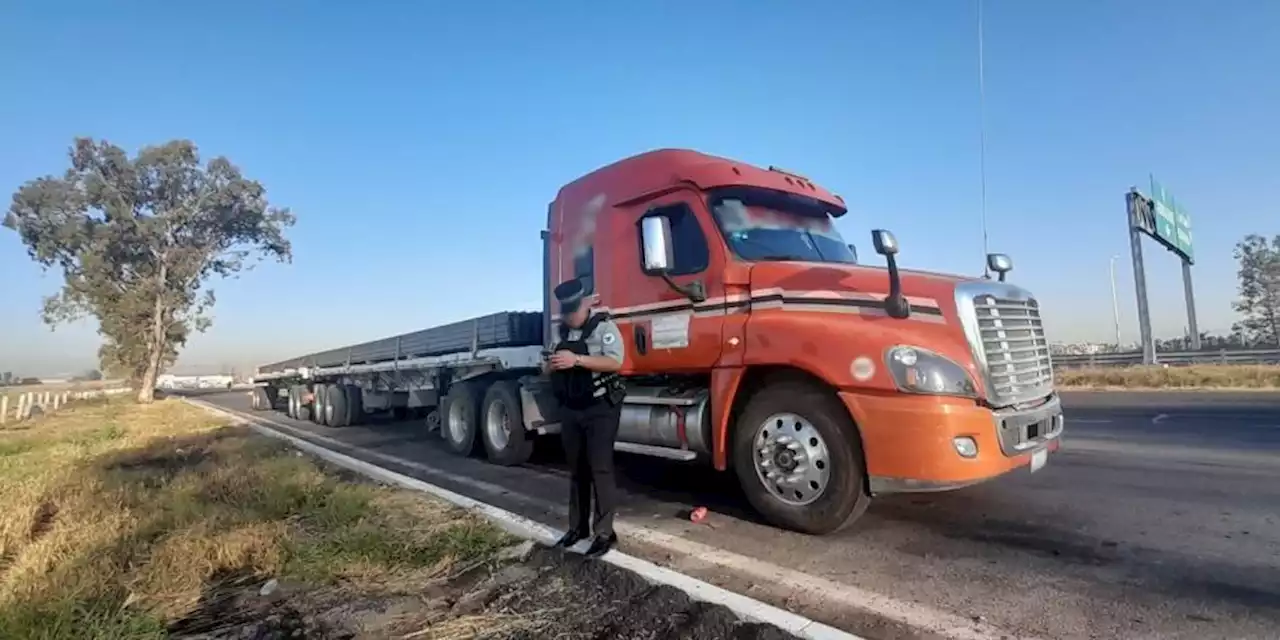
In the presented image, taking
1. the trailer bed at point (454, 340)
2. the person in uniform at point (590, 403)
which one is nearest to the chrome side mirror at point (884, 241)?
the person in uniform at point (590, 403)

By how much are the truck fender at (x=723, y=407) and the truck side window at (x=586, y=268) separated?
1.95 metres

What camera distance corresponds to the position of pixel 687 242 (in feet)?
18.4

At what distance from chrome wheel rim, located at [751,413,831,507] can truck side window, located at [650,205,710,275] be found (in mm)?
1401

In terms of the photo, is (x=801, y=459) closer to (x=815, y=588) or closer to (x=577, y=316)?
(x=815, y=588)

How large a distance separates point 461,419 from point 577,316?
17.5 ft

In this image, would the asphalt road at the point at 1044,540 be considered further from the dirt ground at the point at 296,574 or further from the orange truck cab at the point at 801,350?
the dirt ground at the point at 296,574

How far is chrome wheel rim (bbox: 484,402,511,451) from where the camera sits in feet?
26.6

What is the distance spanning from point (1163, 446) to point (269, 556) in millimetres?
8829

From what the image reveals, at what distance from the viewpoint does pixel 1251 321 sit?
4525cm

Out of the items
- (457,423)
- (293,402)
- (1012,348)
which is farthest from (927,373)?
(293,402)

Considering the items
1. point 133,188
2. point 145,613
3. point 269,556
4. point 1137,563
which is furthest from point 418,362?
point 133,188

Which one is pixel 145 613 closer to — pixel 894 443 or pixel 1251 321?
pixel 894 443

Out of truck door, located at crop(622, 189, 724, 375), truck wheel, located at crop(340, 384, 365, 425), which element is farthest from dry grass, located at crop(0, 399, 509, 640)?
truck wheel, located at crop(340, 384, 365, 425)

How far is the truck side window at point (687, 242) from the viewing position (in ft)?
18.0
